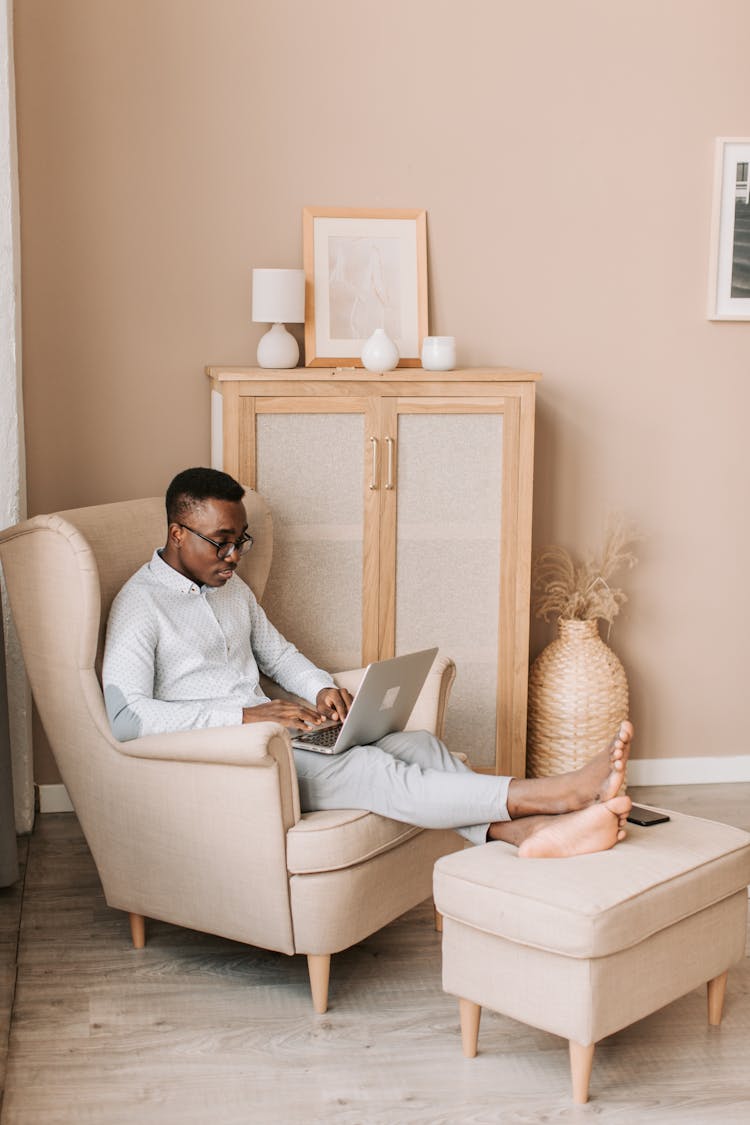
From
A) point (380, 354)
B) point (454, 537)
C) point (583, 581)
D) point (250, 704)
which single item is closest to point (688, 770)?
point (583, 581)

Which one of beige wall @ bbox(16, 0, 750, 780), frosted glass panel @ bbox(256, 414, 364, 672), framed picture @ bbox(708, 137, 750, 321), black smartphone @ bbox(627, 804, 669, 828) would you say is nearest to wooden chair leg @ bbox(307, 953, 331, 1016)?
black smartphone @ bbox(627, 804, 669, 828)

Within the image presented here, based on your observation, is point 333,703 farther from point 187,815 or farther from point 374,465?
point 374,465

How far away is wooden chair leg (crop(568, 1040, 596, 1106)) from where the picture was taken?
7.88 ft

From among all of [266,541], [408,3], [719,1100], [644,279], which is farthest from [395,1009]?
[408,3]

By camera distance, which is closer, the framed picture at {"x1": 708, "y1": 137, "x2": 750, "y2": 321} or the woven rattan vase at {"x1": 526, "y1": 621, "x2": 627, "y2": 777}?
the woven rattan vase at {"x1": 526, "y1": 621, "x2": 627, "y2": 777}

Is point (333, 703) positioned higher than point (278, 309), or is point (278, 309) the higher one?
point (278, 309)

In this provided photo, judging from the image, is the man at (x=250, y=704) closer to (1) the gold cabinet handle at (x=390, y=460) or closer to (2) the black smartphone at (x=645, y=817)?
(2) the black smartphone at (x=645, y=817)

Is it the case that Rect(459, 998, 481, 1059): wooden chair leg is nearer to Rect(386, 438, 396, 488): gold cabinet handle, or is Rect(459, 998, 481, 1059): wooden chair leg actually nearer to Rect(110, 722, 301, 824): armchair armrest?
Rect(110, 722, 301, 824): armchair armrest

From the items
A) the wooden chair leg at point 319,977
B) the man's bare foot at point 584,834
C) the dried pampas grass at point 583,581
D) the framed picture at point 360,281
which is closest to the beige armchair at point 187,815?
the wooden chair leg at point 319,977

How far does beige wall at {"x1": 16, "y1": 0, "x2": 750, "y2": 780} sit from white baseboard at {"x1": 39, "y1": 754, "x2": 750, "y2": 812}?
55 mm

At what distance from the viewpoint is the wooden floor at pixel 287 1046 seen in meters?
2.40

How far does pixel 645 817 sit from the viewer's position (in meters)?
2.75

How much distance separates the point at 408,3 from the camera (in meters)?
3.88

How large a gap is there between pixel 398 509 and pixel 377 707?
0.98 meters
